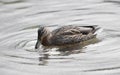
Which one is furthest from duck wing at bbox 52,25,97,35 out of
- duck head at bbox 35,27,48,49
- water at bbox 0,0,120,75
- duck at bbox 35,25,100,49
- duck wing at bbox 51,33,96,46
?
duck head at bbox 35,27,48,49

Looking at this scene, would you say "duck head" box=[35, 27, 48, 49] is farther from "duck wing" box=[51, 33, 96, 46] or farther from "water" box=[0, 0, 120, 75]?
"duck wing" box=[51, 33, 96, 46]

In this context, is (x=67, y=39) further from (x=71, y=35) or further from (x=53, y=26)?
(x=53, y=26)

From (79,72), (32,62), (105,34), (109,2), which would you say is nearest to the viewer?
(79,72)

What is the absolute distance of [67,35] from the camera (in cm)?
1283

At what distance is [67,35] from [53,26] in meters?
0.86

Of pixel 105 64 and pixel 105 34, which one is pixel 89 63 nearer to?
pixel 105 64

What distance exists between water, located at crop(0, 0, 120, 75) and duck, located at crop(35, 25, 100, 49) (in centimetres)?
29

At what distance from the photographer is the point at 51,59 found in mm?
11148

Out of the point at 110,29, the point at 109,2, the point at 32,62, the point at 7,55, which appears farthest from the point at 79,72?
the point at 109,2

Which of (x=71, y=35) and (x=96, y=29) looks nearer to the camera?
(x=96, y=29)

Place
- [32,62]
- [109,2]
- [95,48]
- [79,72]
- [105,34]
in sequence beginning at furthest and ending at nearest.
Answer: [109,2] < [105,34] < [95,48] < [32,62] < [79,72]

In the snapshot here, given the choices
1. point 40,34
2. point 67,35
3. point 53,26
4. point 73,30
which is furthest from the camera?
point 53,26

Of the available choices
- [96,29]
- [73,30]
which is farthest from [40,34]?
[96,29]

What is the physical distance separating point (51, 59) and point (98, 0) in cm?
483
